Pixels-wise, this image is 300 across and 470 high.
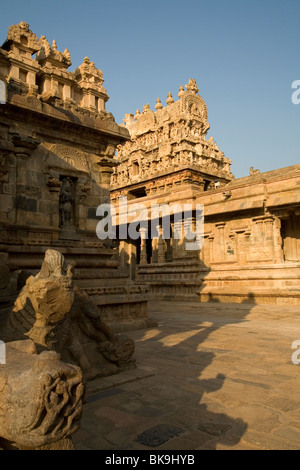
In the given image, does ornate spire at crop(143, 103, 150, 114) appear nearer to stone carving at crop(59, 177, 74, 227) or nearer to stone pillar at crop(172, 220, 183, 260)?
stone pillar at crop(172, 220, 183, 260)

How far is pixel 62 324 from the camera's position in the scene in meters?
3.81

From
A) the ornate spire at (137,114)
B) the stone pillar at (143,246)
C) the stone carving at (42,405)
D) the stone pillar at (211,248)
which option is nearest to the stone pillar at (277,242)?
the stone pillar at (211,248)

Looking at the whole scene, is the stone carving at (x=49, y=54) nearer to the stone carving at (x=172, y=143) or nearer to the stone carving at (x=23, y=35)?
the stone carving at (x=23, y=35)

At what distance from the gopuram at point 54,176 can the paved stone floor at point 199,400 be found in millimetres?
2486

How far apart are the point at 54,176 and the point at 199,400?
7.03m

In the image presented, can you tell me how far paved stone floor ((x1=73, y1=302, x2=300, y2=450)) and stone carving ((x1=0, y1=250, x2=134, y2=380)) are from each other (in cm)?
30

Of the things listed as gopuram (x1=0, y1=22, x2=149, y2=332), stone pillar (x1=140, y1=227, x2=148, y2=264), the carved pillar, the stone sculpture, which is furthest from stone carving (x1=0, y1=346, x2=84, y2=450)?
stone pillar (x1=140, y1=227, x2=148, y2=264)

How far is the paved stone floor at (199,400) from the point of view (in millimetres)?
2699

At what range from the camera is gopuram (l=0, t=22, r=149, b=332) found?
800 centimetres

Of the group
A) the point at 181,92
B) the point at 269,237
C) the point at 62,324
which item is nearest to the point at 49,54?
the point at 62,324

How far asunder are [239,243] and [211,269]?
1860 mm

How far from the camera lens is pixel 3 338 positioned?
3.51m
